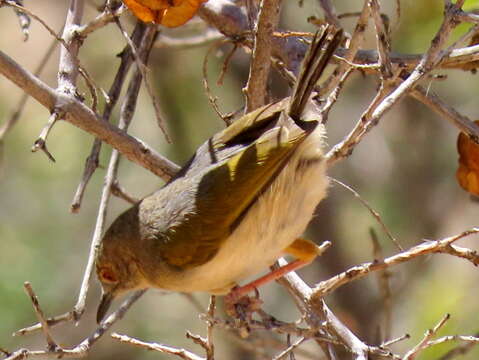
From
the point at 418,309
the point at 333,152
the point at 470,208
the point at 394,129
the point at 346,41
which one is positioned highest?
the point at 394,129

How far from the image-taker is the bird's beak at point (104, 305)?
3.74 m

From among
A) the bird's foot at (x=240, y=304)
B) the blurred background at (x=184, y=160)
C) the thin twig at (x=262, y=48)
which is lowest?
the bird's foot at (x=240, y=304)

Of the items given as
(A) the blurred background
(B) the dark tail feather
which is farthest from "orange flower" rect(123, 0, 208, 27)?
(A) the blurred background

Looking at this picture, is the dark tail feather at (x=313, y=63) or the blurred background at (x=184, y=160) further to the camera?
the blurred background at (x=184, y=160)

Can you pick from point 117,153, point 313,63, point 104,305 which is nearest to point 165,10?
point 313,63

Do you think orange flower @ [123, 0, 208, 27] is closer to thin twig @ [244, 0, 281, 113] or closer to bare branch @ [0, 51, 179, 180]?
thin twig @ [244, 0, 281, 113]

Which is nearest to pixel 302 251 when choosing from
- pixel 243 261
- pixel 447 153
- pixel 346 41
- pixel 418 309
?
pixel 243 261

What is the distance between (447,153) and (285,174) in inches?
141

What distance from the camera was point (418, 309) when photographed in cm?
566

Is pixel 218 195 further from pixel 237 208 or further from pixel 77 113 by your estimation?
pixel 77 113

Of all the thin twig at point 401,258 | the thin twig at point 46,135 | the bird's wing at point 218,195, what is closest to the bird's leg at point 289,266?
the bird's wing at point 218,195

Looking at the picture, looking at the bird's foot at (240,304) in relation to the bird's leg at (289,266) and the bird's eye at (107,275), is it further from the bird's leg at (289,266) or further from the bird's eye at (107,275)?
the bird's eye at (107,275)

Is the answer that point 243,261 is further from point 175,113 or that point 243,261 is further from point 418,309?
point 175,113

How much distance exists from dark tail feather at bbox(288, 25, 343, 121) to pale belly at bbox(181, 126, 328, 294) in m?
0.15
